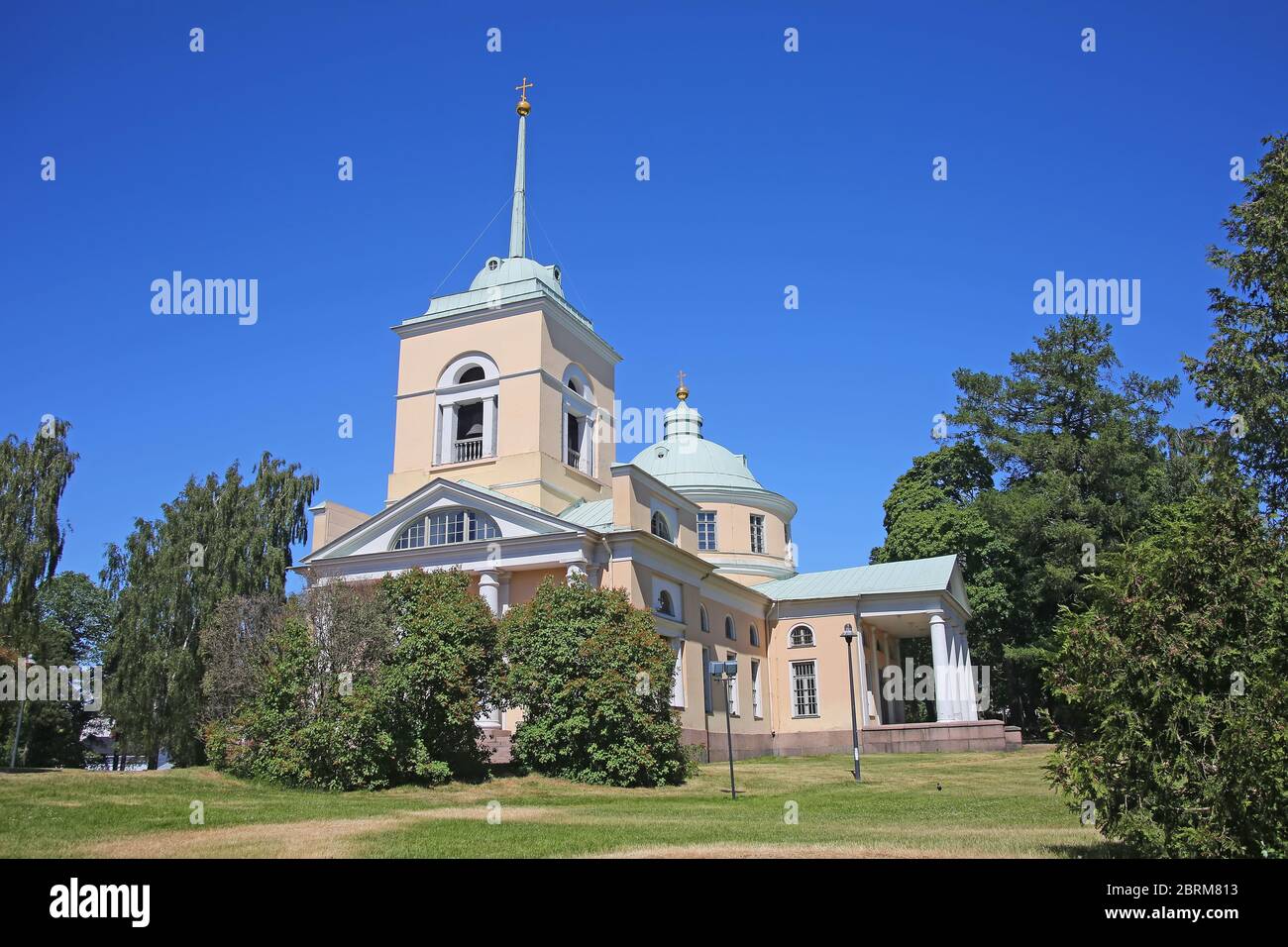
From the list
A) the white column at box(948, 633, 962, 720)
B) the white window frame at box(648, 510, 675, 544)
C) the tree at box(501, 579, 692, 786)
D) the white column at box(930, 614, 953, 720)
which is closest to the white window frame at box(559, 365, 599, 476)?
the white window frame at box(648, 510, 675, 544)

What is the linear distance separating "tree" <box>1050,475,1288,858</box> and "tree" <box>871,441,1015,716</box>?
113ft

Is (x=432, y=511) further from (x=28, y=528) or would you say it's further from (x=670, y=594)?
(x=28, y=528)

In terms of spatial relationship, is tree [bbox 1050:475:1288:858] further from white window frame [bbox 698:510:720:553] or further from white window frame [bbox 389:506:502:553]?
white window frame [bbox 698:510:720:553]

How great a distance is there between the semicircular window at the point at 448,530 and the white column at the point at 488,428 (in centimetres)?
416

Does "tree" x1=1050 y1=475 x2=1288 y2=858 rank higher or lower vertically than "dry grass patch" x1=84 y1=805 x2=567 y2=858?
higher

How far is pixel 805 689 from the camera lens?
39.9 metres

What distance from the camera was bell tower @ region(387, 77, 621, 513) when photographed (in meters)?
34.8

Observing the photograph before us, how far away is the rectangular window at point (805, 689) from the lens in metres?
39.6

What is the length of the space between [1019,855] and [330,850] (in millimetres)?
7155

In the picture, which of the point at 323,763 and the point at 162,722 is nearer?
the point at 323,763

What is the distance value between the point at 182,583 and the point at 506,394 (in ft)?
45.1
